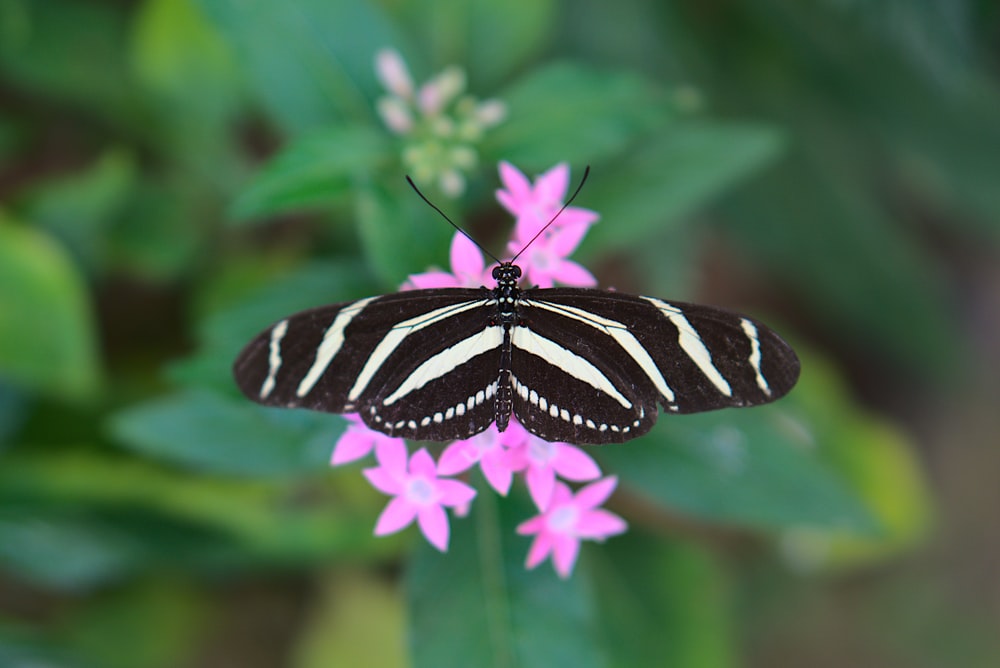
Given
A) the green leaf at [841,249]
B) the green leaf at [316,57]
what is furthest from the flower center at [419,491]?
the green leaf at [841,249]

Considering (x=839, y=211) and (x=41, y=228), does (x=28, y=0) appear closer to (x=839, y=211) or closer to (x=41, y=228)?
(x=41, y=228)

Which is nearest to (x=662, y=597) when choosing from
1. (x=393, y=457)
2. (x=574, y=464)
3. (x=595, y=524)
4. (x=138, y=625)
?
(x=595, y=524)

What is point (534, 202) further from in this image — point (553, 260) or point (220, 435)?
point (220, 435)

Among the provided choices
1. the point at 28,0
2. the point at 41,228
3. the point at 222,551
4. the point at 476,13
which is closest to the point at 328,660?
the point at 222,551

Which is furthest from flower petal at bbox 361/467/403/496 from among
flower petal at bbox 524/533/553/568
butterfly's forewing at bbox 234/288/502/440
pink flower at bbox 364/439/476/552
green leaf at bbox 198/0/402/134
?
green leaf at bbox 198/0/402/134

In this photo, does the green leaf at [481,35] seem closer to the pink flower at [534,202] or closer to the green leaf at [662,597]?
the pink flower at [534,202]

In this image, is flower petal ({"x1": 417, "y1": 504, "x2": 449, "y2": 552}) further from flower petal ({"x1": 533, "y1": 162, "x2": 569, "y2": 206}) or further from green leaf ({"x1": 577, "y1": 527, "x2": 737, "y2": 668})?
green leaf ({"x1": 577, "y1": 527, "x2": 737, "y2": 668})
